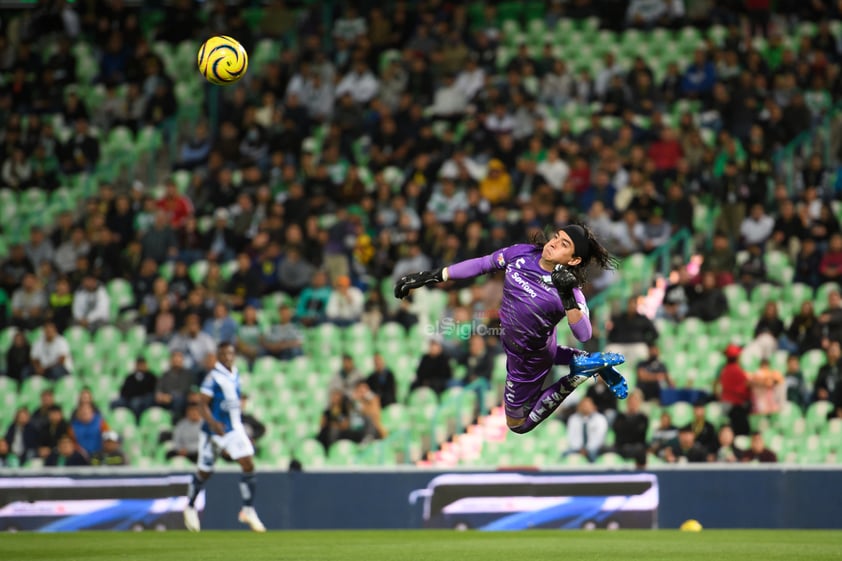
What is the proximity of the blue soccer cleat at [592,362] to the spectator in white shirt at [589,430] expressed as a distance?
6.16 metres

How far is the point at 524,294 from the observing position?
468 inches

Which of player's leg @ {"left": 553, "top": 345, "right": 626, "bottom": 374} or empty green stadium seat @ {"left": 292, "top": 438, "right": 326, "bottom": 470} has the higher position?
player's leg @ {"left": 553, "top": 345, "right": 626, "bottom": 374}

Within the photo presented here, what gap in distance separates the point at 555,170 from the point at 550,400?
10.5m

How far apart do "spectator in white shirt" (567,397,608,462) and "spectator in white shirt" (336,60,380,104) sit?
849 centimetres

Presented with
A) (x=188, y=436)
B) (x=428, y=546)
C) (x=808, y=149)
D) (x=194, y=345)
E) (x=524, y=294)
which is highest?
(x=808, y=149)

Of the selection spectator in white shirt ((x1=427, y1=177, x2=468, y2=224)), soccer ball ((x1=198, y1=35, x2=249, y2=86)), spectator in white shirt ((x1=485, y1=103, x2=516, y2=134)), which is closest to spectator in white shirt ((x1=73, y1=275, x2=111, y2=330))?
spectator in white shirt ((x1=427, y1=177, x2=468, y2=224))

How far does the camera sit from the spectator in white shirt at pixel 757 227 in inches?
830

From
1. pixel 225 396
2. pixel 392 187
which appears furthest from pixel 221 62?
pixel 392 187

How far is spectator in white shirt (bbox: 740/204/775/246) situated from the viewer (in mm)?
21078

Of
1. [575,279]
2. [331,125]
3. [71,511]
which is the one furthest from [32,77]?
[575,279]

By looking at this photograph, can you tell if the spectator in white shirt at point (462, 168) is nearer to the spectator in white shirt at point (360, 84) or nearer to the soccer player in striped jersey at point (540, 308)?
the spectator in white shirt at point (360, 84)

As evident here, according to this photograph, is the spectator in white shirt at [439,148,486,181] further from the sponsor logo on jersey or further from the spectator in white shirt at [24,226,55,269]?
the sponsor logo on jersey

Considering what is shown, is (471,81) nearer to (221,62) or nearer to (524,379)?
(221,62)

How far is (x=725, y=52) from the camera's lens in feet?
76.8
